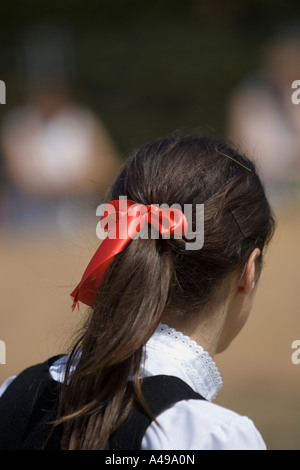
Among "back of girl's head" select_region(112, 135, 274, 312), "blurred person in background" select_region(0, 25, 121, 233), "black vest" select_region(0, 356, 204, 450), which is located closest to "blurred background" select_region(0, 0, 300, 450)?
"blurred person in background" select_region(0, 25, 121, 233)

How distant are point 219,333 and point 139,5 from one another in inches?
362

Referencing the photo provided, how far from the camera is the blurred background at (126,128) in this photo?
3.78 metres

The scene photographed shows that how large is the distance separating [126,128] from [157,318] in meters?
8.72

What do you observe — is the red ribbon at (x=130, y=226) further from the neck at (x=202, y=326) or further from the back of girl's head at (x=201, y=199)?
the neck at (x=202, y=326)

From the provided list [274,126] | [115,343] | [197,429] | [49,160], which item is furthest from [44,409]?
[274,126]

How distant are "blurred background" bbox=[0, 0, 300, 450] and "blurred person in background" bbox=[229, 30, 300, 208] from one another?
0.01 meters

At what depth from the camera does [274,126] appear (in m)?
6.20

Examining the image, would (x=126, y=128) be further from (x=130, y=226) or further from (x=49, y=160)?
(x=130, y=226)

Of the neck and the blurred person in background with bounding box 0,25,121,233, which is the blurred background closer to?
the blurred person in background with bounding box 0,25,121,233

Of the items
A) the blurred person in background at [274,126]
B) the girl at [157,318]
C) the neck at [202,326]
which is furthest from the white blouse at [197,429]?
the blurred person in background at [274,126]

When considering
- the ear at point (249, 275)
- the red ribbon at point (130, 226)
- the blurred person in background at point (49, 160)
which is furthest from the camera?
the blurred person in background at point (49, 160)

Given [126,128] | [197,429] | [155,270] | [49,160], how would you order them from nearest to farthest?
1. [197,429]
2. [155,270]
3. [49,160]
4. [126,128]

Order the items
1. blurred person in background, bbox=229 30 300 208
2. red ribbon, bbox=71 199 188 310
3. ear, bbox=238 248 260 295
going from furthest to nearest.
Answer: blurred person in background, bbox=229 30 300 208
ear, bbox=238 248 260 295
red ribbon, bbox=71 199 188 310

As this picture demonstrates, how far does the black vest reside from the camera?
3.64 ft
